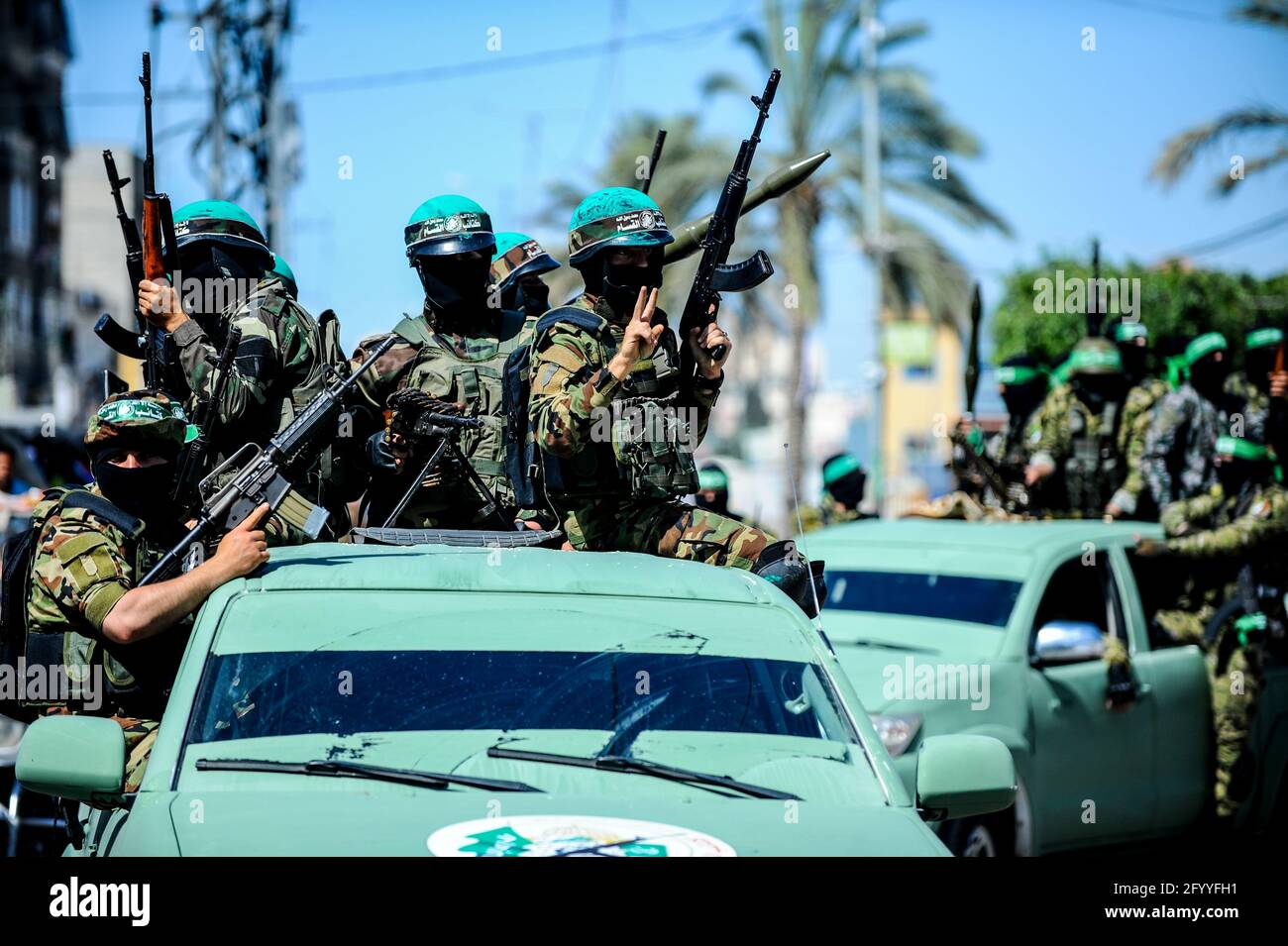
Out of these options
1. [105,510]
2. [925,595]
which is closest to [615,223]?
[105,510]

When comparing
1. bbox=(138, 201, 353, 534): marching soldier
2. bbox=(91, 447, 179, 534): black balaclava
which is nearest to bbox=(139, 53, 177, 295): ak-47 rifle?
bbox=(138, 201, 353, 534): marching soldier

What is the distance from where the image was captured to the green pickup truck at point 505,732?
322cm

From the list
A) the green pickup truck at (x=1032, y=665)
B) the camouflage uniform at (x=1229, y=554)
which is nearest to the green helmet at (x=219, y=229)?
the green pickup truck at (x=1032, y=665)

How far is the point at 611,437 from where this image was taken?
5145 millimetres

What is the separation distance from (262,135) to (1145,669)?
462 inches

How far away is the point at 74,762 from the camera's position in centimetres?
340

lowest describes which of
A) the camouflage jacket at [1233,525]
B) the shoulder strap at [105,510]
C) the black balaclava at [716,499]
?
the camouflage jacket at [1233,525]

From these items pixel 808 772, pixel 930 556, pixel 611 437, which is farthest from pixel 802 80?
pixel 808 772

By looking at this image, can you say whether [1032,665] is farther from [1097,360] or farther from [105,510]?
[105,510]

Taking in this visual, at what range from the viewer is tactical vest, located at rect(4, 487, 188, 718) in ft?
14.4

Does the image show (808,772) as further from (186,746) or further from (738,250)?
(738,250)

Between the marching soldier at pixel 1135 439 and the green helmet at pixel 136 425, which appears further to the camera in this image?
the marching soldier at pixel 1135 439

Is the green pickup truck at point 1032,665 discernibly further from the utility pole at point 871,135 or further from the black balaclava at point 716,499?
the utility pole at point 871,135

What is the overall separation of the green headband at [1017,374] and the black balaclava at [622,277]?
5.36 m
